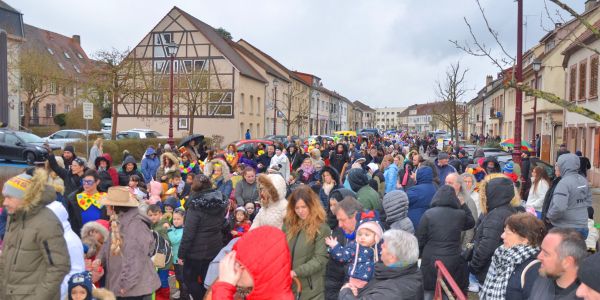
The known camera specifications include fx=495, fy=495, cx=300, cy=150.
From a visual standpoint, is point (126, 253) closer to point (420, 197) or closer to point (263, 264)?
point (263, 264)

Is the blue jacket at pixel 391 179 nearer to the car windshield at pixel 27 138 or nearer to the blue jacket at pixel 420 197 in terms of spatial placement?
the blue jacket at pixel 420 197

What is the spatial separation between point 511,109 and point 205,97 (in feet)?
86.9

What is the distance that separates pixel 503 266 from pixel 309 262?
1.58 meters

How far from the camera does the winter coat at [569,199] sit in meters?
6.33

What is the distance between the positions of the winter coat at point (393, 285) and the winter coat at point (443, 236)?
169 cm

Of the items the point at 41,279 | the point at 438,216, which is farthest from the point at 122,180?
the point at 438,216

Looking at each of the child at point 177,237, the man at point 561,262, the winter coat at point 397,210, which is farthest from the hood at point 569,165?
the child at point 177,237

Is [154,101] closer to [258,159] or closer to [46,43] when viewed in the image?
[258,159]

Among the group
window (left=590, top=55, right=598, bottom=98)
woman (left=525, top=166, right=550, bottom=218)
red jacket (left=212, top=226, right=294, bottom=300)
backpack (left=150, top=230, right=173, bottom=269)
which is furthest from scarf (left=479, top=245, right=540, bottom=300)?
window (left=590, top=55, right=598, bottom=98)

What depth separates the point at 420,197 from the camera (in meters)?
6.90

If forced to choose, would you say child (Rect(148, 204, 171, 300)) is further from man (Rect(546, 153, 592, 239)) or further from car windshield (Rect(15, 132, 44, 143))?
car windshield (Rect(15, 132, 44, 143))

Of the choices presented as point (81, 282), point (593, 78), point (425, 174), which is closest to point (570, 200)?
point (425, 174)

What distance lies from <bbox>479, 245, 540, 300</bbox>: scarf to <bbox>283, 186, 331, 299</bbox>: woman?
1.38m

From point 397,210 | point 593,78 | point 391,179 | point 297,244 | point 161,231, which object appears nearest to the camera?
point 297,244
